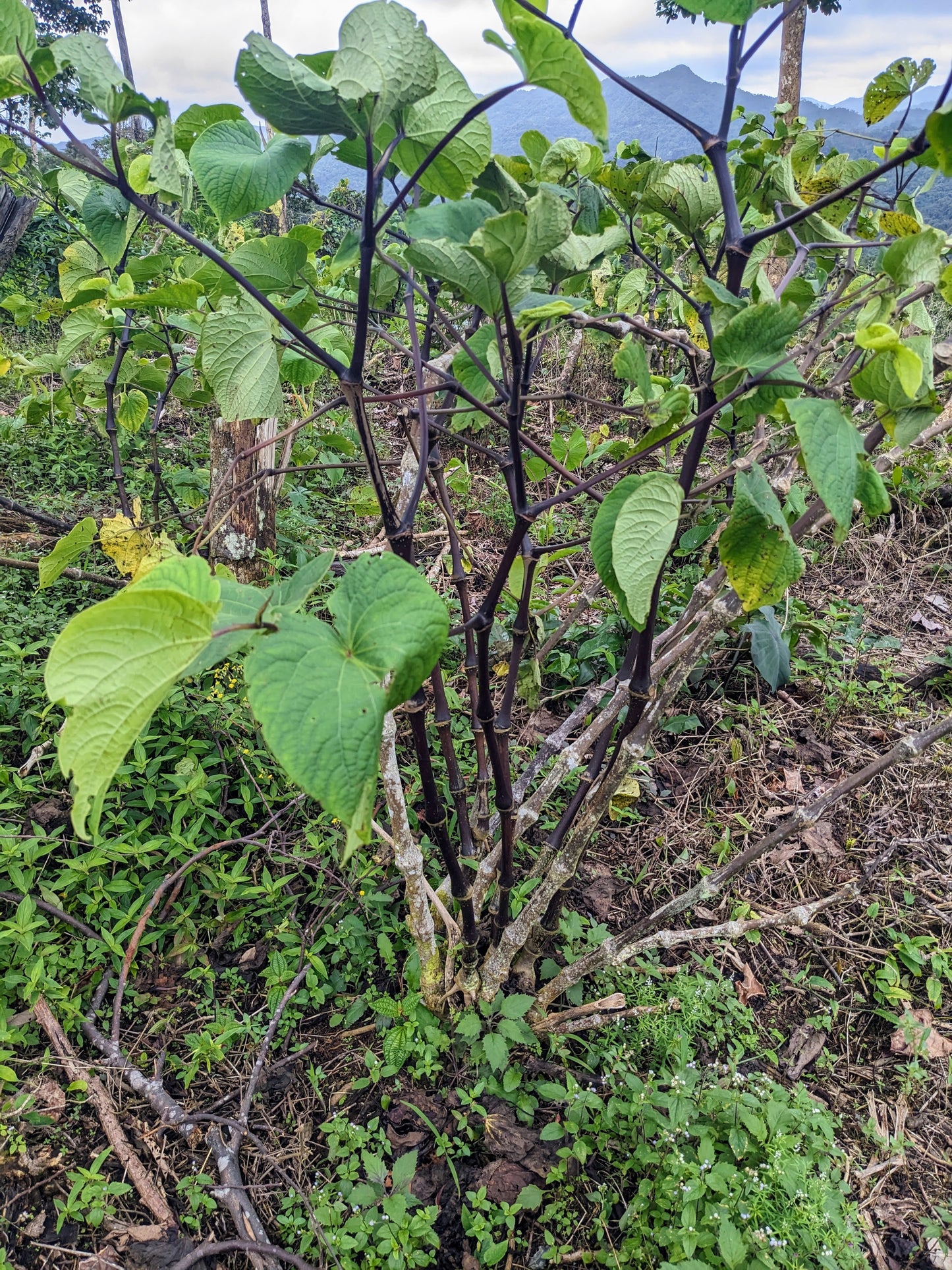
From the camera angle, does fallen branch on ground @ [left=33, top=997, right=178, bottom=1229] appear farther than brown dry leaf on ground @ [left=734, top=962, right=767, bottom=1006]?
No

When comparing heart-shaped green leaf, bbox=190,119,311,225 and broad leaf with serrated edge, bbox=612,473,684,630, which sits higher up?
heart-shaped green leaf, bbox=190,119,311,225

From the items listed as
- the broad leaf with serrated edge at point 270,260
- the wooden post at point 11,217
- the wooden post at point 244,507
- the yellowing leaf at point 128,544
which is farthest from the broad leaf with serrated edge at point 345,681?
the wooden post at point 11,217

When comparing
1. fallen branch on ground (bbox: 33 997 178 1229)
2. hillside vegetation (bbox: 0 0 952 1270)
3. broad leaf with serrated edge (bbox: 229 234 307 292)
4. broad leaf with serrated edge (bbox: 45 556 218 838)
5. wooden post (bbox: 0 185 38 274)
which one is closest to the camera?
broad leaf with serrated edge (bbox: 45 556 218 838)

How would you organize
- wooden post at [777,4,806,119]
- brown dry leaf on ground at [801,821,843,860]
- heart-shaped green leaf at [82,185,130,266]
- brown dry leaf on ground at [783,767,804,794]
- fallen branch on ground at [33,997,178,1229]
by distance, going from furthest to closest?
1. wooden post at [777,4,806,119]
2. brown dry leaf on ground at [783,767,804,794]
3. brown dry leaf on ground at [801,821,843,860]
4. fallen branch on ground at [33,997,178,1229]
5. heart-shaped green leaf at [82,185,130,266]

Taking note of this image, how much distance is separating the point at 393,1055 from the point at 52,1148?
64 centimetres

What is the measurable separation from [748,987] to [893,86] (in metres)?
1.82

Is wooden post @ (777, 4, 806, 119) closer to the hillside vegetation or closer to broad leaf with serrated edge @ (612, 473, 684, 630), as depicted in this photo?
the hillside vegetation

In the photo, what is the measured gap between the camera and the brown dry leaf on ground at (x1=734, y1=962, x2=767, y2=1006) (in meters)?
1.66

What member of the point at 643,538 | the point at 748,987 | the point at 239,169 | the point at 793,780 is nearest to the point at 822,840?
the point at 793,780

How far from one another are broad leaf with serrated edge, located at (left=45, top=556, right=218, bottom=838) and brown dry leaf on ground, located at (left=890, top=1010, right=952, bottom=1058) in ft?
5.86

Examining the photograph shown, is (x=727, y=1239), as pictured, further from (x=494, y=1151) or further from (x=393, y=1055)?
(x=393, y=1055)

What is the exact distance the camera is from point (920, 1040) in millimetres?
1550

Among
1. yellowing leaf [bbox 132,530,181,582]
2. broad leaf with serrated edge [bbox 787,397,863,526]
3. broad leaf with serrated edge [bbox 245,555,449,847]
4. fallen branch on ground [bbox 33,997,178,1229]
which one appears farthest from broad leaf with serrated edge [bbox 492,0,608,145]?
fallen branch on ground [bbox 33,997,178,1229]

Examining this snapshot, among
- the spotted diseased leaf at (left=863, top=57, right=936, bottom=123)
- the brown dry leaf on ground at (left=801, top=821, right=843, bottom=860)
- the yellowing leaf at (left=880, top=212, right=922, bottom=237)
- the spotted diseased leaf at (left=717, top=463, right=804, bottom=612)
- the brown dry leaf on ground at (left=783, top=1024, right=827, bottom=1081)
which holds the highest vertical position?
the spotted diseased leaf at (left=863, top=57, right=936, bottom=123)
